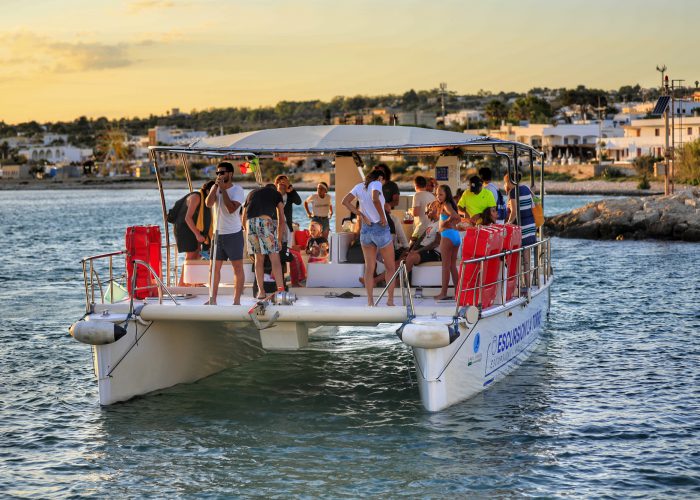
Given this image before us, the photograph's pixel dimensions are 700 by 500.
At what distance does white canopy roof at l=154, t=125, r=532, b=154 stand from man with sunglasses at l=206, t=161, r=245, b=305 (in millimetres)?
522

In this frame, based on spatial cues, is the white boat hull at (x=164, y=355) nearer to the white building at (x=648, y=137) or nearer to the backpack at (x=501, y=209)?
the backpack at (x=501, y=209)

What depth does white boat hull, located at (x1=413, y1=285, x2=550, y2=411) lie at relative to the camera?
1105 cm

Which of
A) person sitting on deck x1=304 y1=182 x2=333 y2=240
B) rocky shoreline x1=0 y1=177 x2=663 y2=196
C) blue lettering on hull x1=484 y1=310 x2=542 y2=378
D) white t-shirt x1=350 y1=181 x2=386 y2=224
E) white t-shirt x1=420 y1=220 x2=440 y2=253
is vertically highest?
white t-shirt x1=350 y1=181 x2=386 y2=224

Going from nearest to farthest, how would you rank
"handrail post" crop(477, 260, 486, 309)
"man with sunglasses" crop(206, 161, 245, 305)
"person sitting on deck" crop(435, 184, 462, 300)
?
"handrail post" crop(477, 260, 486, 309), "man with sunglasses" crop(206, 161, 245, 305), "person sitting on deck" crop(435, 184, 462, 300)

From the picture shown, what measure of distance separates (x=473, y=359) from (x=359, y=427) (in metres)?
1.46

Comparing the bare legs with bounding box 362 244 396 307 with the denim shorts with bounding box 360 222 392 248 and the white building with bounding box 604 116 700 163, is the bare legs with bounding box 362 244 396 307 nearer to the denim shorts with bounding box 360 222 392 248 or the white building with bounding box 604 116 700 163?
the denim shorts with bounding box 360 222 392 248

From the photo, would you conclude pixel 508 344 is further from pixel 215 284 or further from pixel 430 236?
pixel 215 284

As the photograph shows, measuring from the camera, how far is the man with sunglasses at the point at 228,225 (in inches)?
465

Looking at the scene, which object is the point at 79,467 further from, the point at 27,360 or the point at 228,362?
the point at 27,360

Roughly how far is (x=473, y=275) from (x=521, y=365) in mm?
3873

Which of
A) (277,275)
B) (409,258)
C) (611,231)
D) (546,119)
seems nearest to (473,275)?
(409,258)

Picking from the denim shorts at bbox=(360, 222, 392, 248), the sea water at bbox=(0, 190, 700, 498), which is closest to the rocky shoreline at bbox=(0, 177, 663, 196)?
the sea water at bbox=(0, 190, 700, 498)

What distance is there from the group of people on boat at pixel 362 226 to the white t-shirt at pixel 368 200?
0.01 metres

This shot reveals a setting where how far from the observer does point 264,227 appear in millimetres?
11969
